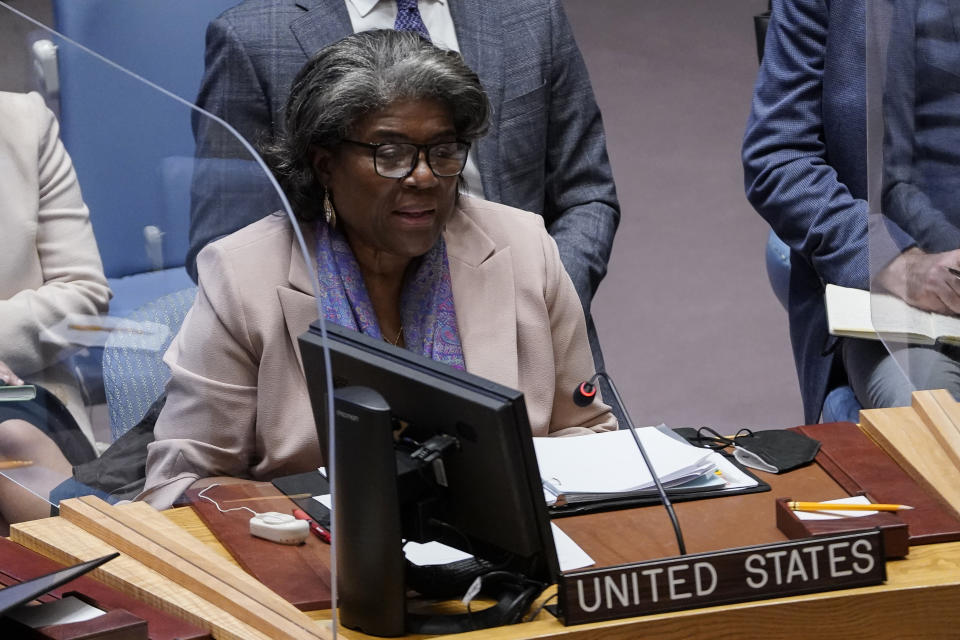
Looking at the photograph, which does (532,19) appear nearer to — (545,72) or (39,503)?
(545,72)

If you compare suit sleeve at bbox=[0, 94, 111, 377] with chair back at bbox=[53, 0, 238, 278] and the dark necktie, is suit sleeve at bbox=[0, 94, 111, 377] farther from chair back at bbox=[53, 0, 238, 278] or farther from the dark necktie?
the dark necktie

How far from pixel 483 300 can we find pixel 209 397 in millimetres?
460

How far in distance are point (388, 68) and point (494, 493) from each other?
83 centimetres

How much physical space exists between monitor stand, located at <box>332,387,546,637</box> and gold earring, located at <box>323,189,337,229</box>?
75cm

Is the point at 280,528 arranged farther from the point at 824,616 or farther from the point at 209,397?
the point at 824,616

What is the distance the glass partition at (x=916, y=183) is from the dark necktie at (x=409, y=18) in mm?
935

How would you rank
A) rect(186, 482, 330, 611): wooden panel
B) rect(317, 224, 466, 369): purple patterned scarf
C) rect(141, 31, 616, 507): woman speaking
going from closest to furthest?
rect(186, 482, 330, 611): wooden panel → rect(141, 31, 616, 507): woman speaking → rect(317, 224, 466, 369): purple patterned scarf

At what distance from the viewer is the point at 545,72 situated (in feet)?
9.06

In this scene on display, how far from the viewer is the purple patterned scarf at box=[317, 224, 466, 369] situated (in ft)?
6.89

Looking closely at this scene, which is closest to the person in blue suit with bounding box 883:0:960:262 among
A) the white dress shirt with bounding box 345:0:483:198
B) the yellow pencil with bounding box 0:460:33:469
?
the white dress shirt with bounding box 345:0:483:198

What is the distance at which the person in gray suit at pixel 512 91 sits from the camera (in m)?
2.61

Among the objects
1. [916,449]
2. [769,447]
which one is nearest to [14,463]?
[769,447]

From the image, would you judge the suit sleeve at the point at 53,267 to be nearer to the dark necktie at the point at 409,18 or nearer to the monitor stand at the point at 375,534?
the monitor stand at the point at 375,534

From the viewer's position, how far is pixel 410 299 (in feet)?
7.13
